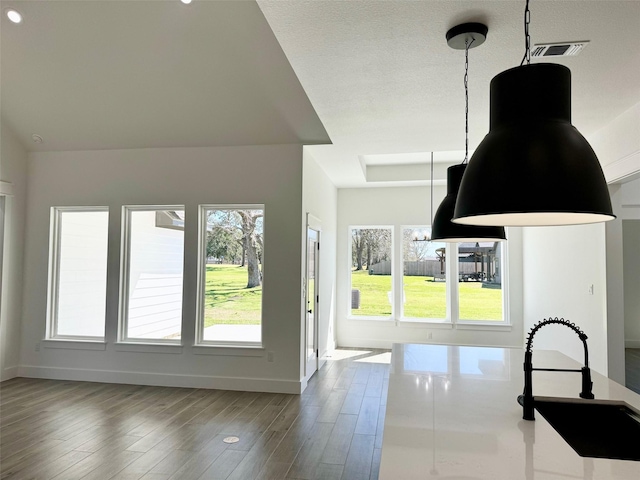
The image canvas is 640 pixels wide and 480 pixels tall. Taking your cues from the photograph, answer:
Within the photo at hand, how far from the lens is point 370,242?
7.45 m

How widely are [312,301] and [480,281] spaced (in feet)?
10.8

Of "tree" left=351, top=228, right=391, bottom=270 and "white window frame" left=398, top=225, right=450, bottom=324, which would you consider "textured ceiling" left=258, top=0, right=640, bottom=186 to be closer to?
"white window frame" left=398, top=225, right=450, bottom=324

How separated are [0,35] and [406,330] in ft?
22.2

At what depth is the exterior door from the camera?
5047mm

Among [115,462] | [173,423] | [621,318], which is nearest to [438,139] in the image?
[621,318]

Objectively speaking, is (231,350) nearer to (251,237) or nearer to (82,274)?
(251,237)

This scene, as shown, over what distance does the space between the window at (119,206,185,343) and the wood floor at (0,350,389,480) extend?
Answer: 2.39 feet

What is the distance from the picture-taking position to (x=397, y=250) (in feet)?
23.9

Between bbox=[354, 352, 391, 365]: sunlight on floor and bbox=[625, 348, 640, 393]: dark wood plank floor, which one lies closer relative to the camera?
bbox=[625, 348, 640, 393]: dark wood plank floor

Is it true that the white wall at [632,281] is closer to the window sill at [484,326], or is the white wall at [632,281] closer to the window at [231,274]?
the window sill at [484,326]

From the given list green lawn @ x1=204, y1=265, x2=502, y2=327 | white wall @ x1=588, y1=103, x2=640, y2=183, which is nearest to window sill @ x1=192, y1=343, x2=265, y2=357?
green lawn @ x1=204, y1=265, x2=502, y2=327

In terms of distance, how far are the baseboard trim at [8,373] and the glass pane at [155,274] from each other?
1.64m

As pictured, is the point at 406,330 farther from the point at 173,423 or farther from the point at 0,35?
the point at 0,35

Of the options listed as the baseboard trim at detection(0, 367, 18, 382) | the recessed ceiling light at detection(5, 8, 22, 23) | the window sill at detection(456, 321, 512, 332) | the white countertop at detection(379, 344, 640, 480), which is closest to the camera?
the white countertop at detection(379, 344, 640, 480)
